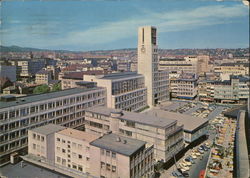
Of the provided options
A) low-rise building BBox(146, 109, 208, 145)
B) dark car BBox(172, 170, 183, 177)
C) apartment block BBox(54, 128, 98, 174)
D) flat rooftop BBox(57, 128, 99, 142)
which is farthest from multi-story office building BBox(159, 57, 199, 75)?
apartment block BBox(54, 128, 98, 174)

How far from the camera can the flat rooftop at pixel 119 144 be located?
618 cm

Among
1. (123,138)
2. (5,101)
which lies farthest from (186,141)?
(5,101)

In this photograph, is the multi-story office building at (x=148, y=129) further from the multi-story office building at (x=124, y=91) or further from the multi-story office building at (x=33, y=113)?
the multi-story office building at (x=124, y=91)

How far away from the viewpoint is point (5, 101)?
930cm

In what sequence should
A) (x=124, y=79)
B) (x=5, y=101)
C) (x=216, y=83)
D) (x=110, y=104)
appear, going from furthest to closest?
(x=216, y=83)
(x=124, y=79)
(x=110, y=104)
(x=5, y=101)

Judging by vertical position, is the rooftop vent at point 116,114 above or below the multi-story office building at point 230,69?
below

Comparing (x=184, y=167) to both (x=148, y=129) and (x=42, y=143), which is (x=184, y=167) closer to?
(x=148, y=129)

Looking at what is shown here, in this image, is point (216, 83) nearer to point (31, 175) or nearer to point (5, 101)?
point (5, 101)

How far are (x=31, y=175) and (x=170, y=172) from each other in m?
5.16

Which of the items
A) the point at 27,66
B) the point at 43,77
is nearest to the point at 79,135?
the point at 43,77

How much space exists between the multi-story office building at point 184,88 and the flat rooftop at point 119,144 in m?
16.5

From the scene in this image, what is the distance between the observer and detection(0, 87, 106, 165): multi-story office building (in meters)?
8.29

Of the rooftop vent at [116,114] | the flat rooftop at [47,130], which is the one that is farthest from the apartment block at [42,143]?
the rooftop vent at [116,114]

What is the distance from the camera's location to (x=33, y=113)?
30.7ft
